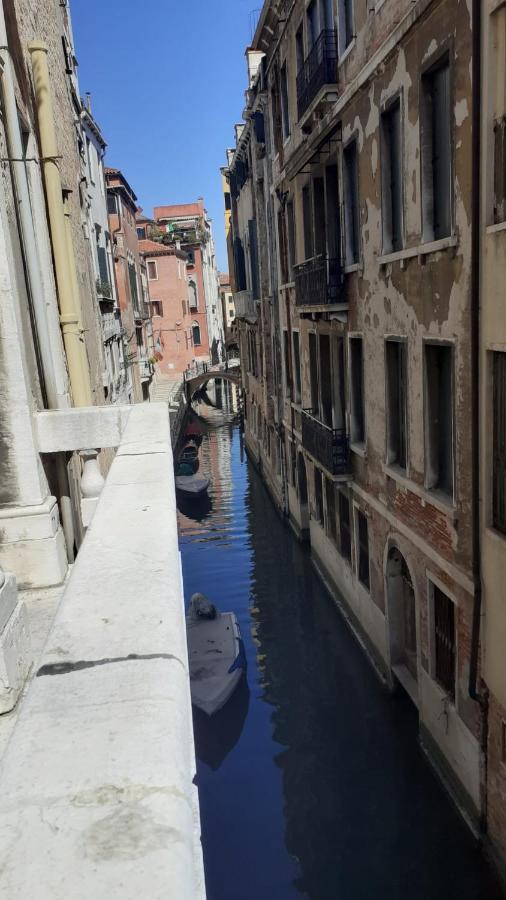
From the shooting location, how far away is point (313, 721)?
11.0m

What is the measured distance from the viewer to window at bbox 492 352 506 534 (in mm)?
6449

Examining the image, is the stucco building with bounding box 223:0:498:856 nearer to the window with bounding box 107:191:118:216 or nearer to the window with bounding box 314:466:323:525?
the window with bounding box 314:466:323:525

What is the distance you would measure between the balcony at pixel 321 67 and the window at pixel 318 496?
7802 mm

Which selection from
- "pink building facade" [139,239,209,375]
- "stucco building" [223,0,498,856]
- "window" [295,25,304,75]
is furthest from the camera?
"pink building facade" [139,239,209,375]

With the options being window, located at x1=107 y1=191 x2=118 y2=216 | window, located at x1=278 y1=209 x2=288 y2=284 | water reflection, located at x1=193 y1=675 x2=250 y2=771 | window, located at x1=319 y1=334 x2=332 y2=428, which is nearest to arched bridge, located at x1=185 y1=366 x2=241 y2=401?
window, located at x1=107 y1=191 x2=118 y2=216

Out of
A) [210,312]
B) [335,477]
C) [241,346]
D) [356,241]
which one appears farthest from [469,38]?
[210,312]

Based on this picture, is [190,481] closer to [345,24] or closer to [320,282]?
[320,282]

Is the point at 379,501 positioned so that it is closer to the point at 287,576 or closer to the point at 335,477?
the point at 335,477

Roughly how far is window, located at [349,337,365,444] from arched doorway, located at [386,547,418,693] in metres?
2.47

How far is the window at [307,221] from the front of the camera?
1473 centimetres

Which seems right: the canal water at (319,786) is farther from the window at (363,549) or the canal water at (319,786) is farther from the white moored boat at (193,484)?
the white moored boat at (193,484)

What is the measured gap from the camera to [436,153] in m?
7.80

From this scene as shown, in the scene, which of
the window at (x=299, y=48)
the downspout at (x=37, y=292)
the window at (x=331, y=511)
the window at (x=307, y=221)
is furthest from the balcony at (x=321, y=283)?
the downspout at (x=37, y=292)

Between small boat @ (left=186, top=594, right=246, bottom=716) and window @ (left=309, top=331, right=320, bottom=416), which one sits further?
window @ (left=309, top=331, right=320, bottom=416)
